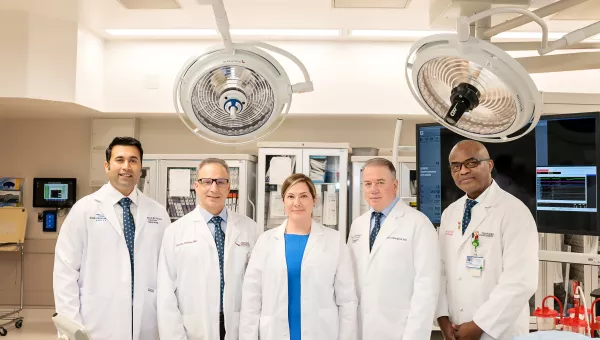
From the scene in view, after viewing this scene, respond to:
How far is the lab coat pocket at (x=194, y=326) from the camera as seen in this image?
110 inches

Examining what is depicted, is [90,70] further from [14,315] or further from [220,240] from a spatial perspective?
[220,240]

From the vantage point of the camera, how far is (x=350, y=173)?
18.3 ft

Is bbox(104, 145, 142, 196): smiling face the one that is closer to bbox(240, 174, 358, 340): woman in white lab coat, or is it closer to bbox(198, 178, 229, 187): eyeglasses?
bbox(198, 178, 229, 187): eyeglasses

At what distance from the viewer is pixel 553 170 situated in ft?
9.36

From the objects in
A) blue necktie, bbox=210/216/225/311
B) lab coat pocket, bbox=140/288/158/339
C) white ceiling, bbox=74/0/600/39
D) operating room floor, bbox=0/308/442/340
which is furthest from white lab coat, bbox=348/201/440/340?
operating room floor, bbox=0/308/442/340

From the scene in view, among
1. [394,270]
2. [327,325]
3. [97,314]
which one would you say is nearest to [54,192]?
[97,314]

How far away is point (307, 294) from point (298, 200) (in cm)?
48

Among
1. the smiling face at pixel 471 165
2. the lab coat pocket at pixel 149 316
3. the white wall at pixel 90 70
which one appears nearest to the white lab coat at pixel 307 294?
the lab coat pocket at pixel 149 316

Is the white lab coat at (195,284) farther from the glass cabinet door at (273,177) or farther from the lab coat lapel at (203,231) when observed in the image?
the glass cabinet door at (273,177)

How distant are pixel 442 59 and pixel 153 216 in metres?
2.12

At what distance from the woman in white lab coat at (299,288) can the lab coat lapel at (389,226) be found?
18 centimetres

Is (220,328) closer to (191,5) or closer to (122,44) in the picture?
(191,5)

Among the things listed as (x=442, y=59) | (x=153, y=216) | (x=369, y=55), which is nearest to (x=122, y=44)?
(x=369, y=55)

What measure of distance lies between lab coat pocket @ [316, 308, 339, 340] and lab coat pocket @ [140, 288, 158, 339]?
88cm
